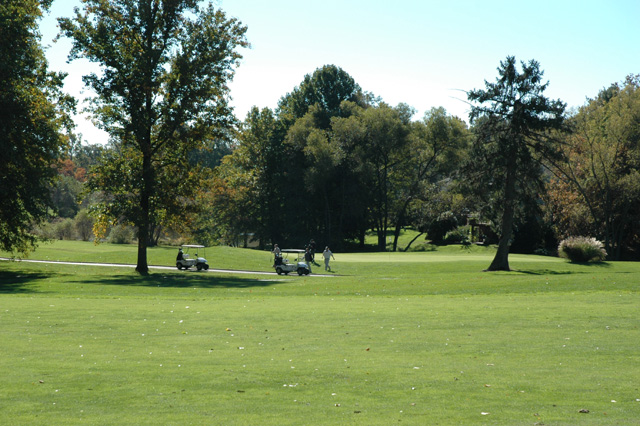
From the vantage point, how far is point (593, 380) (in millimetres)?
9875

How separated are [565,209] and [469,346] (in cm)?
5284

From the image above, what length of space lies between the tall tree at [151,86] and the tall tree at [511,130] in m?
17.5

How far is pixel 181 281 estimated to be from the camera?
36.4 m

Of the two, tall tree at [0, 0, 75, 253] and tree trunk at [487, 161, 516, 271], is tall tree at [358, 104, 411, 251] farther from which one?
tall tree at [0, 0, 75, 253]

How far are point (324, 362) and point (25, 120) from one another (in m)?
31.3

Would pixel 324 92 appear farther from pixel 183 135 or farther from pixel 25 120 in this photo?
pixel 25 120

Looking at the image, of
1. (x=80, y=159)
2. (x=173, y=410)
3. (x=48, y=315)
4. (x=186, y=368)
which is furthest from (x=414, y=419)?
(x=80, y=159)

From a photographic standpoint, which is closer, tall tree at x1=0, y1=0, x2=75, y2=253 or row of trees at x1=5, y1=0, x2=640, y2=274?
tall tree at x1=0, y1=0, x2=75, y2=253

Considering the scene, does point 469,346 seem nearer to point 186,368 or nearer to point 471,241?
point 186,368

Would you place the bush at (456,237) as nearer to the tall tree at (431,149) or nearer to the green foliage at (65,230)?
the tall tree at (431,149)

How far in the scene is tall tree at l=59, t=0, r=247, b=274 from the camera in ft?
133

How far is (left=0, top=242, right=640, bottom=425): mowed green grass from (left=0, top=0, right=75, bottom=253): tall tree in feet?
56.3

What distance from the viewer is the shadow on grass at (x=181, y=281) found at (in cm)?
3370

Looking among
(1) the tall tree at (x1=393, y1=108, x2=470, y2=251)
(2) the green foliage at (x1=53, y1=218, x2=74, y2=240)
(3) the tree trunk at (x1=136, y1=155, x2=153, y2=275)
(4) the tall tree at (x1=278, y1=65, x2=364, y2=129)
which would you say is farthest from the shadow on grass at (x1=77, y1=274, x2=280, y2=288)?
(2) the green foliage at (x1=53, y1=218, x2=74, y2=240)
